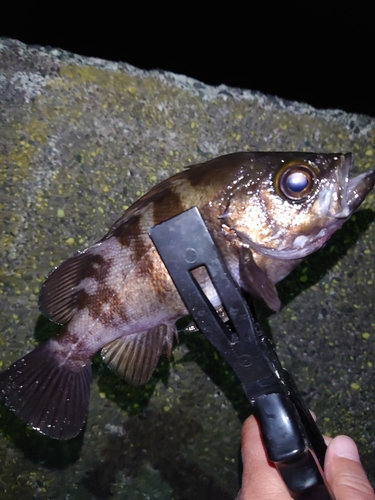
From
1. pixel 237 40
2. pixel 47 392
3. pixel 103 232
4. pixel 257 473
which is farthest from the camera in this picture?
pixel 103 232

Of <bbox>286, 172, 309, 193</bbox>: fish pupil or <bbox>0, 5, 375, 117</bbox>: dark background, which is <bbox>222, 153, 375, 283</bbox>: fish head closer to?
<bbox>286, 172, 309, 193</bbox>: fish pupil

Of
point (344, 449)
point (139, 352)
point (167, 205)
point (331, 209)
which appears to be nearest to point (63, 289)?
point (139, 352)

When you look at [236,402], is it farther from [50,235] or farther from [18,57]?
[18,57]

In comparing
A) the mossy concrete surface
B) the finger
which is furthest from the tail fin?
the finger

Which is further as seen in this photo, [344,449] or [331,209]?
[344,449]

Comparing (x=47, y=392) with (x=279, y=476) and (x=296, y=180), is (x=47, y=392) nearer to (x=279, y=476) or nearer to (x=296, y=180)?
(x=279, y=476)

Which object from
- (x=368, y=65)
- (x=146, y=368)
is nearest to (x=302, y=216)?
(x=146, y=368)
